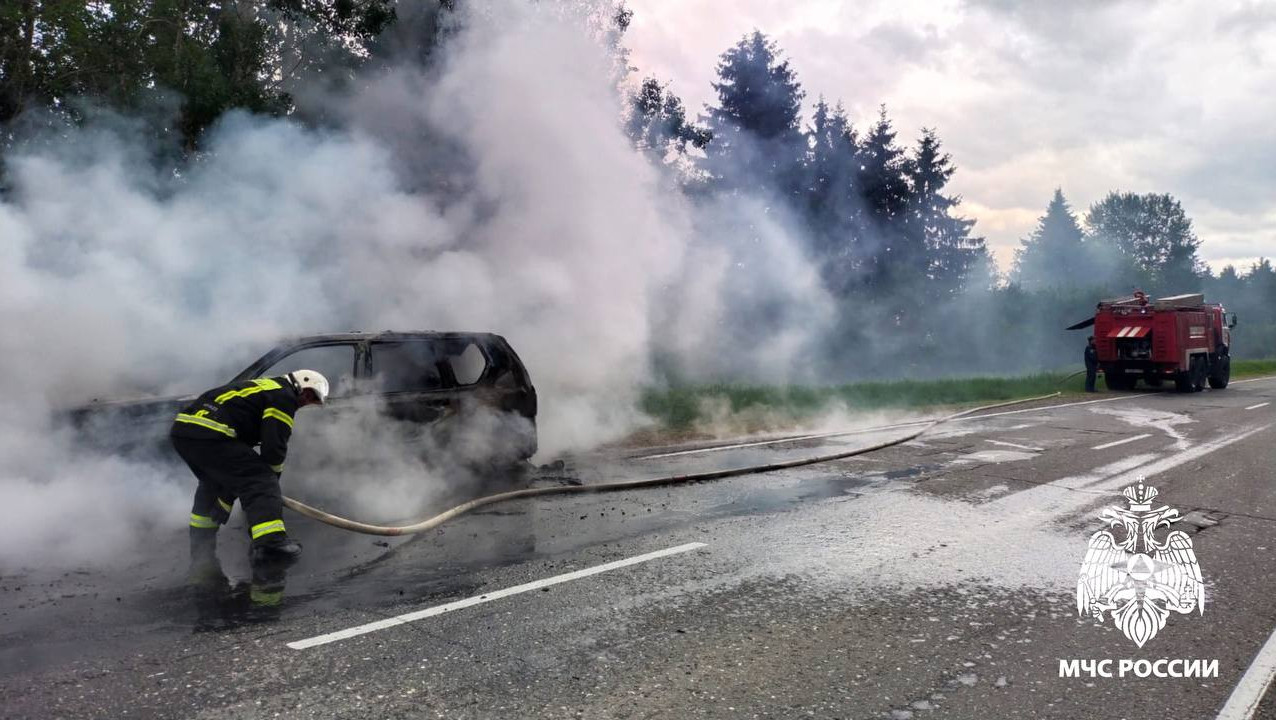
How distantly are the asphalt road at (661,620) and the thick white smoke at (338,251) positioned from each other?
155 cm

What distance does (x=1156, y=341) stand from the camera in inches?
782

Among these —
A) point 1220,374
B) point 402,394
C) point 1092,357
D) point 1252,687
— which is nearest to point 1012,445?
point 1252,687

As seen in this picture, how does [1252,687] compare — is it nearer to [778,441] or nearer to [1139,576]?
[1139,576]

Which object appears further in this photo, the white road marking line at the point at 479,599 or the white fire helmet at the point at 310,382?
the white fire helmet at the point at 310,382

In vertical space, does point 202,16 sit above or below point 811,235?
above

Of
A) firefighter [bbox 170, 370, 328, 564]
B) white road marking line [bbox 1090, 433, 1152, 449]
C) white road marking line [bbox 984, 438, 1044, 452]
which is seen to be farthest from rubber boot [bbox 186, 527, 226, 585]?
white road marking line [bbox 1090, 433, 1152, 449]

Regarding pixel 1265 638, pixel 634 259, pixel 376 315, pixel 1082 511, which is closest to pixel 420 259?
pixel 376 315

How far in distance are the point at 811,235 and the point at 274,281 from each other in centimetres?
1919

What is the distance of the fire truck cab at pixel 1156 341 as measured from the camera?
1977 cm

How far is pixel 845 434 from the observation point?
12352 millimetres

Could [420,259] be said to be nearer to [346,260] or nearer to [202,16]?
[346,260]

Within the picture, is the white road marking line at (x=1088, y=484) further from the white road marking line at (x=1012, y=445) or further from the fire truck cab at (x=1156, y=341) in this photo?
the fire truck cab at (x=1156, y=341)

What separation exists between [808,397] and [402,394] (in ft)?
37.7

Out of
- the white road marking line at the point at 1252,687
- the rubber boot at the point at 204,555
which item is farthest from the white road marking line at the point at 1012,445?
the rubber boot at the point at 204,555
